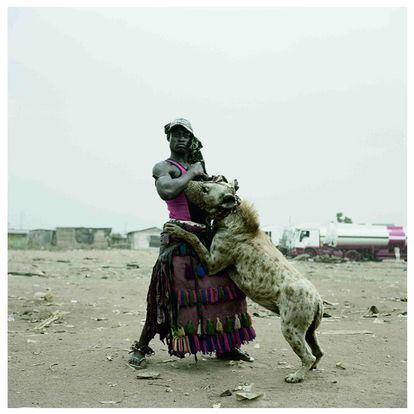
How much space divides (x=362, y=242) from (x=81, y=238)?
23.0 meters

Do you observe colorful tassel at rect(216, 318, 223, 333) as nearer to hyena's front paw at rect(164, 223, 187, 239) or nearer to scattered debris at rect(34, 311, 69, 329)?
hyena's front paw at rect(164, 223, 187, 239)

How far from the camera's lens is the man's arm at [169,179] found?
514 centimetres

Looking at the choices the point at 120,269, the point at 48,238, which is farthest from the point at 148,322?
the point at 48,238

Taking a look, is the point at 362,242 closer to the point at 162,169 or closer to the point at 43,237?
the point at 43,237

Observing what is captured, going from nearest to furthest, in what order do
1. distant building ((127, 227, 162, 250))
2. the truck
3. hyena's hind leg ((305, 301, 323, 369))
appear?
hyena's hind leg ((305, 301, 323, 369)) → the truck → distant building ((127, 227, 162, 250))

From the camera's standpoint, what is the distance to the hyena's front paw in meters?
5.20

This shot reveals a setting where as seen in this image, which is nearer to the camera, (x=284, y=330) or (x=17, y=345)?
(x=284, y=330)

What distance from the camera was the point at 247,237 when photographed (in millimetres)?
5250

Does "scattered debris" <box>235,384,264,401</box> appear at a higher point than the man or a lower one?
lower

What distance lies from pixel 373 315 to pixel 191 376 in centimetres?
554

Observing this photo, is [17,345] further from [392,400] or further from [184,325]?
[392,400]

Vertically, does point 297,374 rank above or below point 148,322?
below

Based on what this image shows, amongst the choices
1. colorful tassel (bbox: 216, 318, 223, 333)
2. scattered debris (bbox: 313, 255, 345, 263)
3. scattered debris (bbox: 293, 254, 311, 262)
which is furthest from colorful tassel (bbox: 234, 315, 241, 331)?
scattered debris (bbox: 293, 254, 311, 262)

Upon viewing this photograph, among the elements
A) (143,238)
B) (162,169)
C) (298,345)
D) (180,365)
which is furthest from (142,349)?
(143,238)
